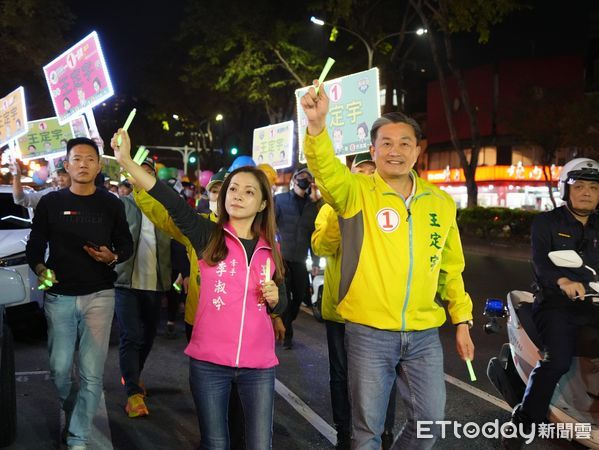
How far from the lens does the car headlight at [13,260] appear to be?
680cm

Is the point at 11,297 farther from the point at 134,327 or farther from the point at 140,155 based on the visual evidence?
the point at 134,327

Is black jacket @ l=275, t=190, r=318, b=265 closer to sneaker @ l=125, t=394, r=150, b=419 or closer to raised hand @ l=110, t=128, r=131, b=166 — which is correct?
sneaker @ l=125, t=394, r=150, b=419

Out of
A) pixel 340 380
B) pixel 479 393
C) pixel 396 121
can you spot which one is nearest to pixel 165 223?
pixel 396 121

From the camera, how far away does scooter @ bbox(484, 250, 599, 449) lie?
377cm

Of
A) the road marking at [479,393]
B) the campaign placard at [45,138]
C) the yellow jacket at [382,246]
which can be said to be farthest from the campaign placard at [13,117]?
the yellow jacket at [382,246]

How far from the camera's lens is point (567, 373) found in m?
4.12

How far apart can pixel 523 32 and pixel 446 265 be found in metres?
40.6

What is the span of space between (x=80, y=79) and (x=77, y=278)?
6776 millimetres

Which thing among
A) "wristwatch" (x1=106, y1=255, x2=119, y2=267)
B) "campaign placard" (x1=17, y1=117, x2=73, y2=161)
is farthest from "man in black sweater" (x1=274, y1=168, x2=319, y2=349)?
"campaign placard" (x1=17, y1=117, x2=73, y2=161)

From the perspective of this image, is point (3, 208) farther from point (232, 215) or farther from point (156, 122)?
point (156, 122)

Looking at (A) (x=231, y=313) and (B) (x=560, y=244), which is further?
(B) (x=560, y=244)

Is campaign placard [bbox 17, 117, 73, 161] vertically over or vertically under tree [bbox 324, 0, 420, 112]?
under

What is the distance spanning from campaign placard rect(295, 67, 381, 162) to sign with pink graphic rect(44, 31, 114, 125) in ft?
10.4

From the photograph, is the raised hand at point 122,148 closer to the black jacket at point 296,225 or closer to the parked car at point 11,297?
the parked car at point 11,297
